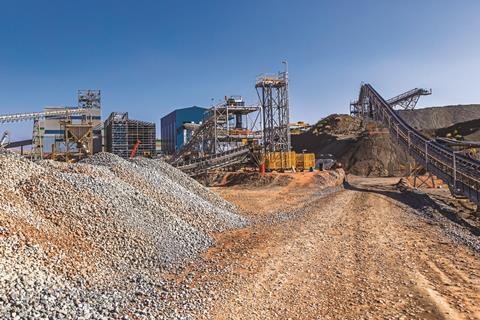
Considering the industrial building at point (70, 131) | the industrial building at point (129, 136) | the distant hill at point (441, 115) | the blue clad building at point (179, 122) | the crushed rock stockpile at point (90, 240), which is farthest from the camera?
the distant hill at point (441, 115)

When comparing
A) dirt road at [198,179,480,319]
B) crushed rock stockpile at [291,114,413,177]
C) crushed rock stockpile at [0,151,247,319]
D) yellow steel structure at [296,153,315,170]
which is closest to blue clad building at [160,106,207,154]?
crushed rock stockpile at [291,114,413,177]

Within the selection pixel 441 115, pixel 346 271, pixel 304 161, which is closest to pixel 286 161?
pixel 304 161

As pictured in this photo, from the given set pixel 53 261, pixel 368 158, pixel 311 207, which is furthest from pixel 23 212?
pixel 368 158

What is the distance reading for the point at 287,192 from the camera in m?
27.2

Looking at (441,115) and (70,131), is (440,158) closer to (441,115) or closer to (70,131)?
(70,131)

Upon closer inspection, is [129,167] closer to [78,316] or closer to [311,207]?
[311,207]

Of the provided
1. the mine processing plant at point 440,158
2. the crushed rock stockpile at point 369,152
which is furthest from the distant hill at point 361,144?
the mine processing plant at point 440,158

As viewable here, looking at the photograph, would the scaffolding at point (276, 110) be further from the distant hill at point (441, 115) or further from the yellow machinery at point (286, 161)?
the distant hill at point (441, 115)

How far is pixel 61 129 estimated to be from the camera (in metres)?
46.2

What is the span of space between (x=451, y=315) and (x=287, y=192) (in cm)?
1994

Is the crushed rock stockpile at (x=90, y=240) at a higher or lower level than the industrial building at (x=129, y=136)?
lower

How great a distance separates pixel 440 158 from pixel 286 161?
12620 mm

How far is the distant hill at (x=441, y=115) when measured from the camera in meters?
73.1

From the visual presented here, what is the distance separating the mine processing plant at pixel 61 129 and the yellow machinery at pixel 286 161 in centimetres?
1439
